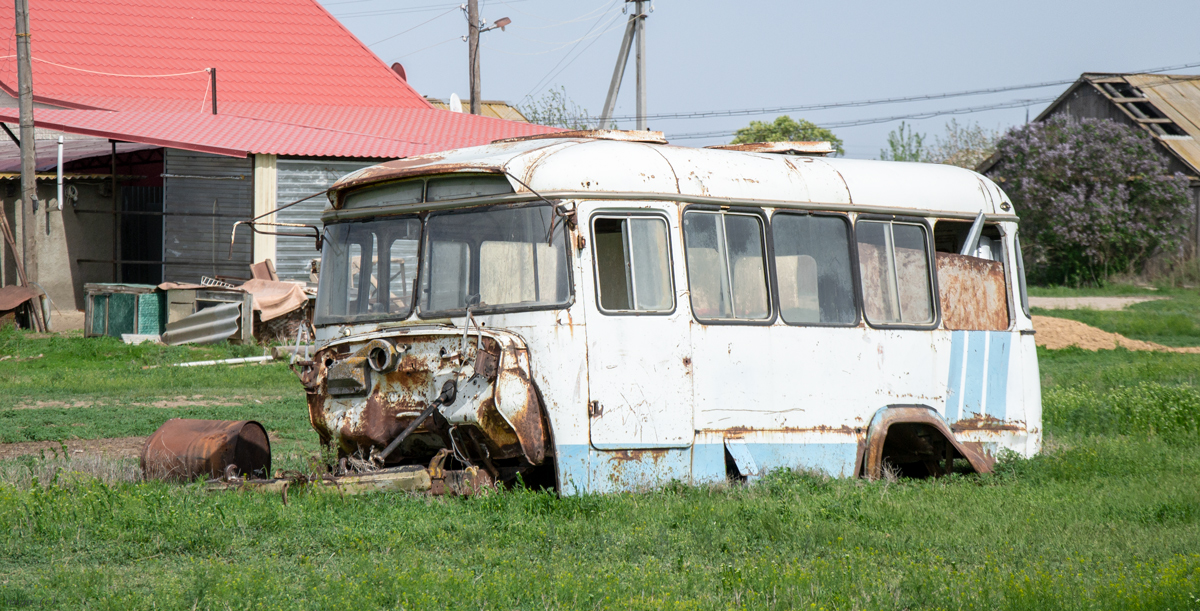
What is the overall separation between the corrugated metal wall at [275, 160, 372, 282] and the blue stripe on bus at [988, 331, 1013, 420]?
14.0m

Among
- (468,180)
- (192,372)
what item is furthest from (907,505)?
(192,372)

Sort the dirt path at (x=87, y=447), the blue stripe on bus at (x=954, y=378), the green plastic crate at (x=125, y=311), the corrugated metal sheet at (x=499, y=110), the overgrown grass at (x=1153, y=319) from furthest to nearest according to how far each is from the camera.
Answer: the corrugated metal sheet at (x=499, y=110), the overgrown grass at (x=1153, y=319), the green plastic crate at (x=125, y=311), the dirt path at (x=87, y=447), the blue stripe on bus at (x=954, y=378)

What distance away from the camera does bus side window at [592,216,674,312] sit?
7188 mm

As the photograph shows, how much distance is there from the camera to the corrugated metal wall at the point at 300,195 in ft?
66.4

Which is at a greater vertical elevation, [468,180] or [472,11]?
[472,11]

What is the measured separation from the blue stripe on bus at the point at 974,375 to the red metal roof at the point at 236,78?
13.7 metres

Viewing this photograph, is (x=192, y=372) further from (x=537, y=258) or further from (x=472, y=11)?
(x=472, y=11)

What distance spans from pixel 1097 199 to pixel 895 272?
25.8 metres

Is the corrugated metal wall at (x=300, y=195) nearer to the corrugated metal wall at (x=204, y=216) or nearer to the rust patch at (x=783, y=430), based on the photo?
the corrugated metal wall at (x=204, y=216)

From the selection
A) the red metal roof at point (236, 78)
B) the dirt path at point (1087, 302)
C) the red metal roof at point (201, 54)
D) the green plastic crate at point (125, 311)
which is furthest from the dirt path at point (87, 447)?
the dirt path at point (1087, 302)

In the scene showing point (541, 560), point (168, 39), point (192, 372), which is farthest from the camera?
point (168, 39)

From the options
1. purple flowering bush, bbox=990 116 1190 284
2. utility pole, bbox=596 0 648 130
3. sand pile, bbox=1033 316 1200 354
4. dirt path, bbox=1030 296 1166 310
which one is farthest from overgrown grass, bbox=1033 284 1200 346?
utility pole, bbox=596 0 648 130

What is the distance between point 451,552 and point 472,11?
23108 millimetres

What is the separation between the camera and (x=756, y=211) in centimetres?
779
